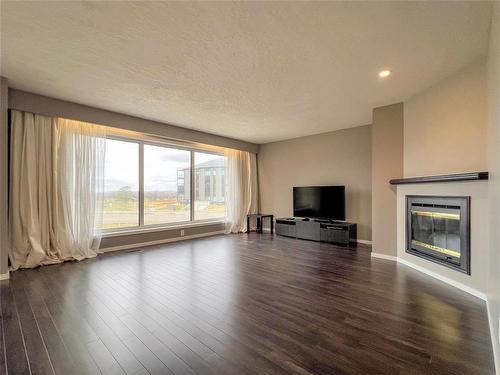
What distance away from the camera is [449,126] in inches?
118

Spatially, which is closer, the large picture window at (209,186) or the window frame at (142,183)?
the window frame at (142,183)

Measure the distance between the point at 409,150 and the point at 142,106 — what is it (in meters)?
4.60

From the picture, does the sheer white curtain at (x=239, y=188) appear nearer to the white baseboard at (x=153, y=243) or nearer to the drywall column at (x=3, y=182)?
the white baseboard at (x=153, y=243)

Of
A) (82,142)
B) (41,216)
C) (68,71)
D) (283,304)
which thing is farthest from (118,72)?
(283,304)

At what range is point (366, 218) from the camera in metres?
5.18

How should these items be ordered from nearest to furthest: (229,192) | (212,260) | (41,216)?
(41,216) → (212,260) → (229,192)

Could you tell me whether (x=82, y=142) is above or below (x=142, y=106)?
below

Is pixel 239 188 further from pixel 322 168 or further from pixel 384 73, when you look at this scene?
pixel 384 73

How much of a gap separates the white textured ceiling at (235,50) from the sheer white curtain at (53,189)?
636mm

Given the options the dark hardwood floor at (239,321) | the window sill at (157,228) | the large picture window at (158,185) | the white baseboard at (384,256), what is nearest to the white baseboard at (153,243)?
the window sill at (157,228)

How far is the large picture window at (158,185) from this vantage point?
477cm

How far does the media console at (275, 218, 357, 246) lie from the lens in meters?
5.05

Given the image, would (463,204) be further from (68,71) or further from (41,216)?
(41,216)

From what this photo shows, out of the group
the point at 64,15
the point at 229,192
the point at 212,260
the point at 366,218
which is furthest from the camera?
the point at 229,192
